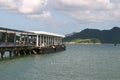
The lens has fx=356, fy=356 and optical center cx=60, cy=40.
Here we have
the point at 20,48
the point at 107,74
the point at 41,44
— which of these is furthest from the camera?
the point at 41,44

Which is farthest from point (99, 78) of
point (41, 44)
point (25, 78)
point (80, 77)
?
point (41, 44)

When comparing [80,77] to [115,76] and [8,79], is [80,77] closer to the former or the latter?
[115,76]

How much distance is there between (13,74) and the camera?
1853 inches

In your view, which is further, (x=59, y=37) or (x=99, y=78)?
(x=59, y=37)

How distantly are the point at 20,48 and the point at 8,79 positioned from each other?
146 feet

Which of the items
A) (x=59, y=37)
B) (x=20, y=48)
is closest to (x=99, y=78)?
(x=20, y=48)

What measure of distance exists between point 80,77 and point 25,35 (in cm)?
6250


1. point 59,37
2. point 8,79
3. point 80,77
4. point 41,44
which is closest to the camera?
point 8,79

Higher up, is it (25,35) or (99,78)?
(25,35)

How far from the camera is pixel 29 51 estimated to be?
310ft

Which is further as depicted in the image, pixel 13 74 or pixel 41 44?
pixel 41 44

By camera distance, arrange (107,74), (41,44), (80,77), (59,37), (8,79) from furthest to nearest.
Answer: (59,37) → (41,44) → (107,74) → (80,77) → (8,79)

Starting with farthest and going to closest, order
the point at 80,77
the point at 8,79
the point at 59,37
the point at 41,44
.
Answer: the point at 59,37
the point at 41,44
the point at 80,77
the point at 8,79

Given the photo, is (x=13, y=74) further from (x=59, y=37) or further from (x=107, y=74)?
(x=59, y=37)
